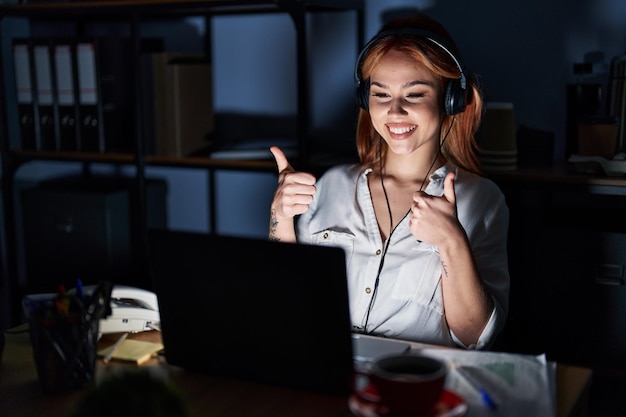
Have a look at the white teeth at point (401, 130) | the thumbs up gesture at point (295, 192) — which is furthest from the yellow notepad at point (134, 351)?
the white teeth at point (401, 130)

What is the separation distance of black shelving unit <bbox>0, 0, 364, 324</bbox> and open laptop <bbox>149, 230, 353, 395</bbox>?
4.07ft

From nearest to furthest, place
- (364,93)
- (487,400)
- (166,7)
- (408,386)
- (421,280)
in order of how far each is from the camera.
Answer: (408,386)
(487,400)
(421,280)
(364,93)
(166,7)

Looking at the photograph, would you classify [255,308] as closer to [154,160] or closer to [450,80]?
[450,80]

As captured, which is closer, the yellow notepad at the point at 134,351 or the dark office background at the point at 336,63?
the yellow notepad at the point at 134,351

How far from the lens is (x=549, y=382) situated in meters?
1.09

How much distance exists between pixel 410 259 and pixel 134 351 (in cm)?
63

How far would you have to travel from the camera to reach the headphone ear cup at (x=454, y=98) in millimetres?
1670

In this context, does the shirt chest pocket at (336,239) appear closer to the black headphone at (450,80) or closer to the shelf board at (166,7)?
the black headphone at (450,80)

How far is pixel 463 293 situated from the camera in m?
1.49

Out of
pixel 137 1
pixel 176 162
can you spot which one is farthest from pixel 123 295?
pixel 137 1

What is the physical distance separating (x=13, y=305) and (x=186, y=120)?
955mm

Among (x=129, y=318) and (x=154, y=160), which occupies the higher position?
(x=154, y=160)

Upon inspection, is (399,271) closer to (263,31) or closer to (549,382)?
(549,382)

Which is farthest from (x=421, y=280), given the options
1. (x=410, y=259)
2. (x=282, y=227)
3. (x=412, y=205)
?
(x=282, y=227)
